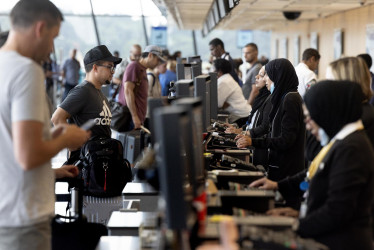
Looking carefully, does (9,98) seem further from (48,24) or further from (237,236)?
(237,236)

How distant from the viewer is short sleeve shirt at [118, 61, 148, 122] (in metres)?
6.98

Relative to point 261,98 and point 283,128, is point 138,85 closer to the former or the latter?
point 261,98

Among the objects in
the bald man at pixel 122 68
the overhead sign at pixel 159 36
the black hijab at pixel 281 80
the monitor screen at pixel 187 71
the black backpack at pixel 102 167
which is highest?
the overhead sign at pixel 159 36

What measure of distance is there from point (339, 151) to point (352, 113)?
176 mm

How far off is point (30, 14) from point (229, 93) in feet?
16.2

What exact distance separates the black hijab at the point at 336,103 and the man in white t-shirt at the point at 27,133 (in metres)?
0.96

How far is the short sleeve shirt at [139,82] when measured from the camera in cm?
698

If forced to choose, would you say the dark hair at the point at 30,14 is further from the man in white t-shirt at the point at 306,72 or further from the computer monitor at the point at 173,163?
the man in white t-shirt at the point at 306,72

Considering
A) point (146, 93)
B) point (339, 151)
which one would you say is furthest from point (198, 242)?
point (146, 93)

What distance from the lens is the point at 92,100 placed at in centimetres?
426

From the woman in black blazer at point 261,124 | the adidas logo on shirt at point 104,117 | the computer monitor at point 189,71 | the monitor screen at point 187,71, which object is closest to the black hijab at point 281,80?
the woman in black blazer at point 261,124

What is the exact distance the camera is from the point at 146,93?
7.26 metres

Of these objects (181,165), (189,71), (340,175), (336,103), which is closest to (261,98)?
(189,71)

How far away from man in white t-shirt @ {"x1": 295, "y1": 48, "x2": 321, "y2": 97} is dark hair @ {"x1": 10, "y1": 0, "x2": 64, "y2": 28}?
4959 mm
